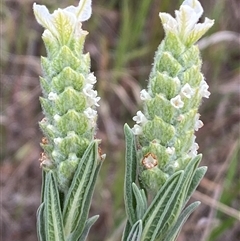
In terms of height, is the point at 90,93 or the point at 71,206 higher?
the point at 90,93

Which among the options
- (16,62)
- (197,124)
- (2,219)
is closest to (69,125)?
(197,124)

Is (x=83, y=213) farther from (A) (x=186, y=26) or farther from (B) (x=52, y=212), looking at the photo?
(A) (x=186, y=26)

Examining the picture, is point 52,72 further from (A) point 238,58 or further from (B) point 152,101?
(A) point 238,58

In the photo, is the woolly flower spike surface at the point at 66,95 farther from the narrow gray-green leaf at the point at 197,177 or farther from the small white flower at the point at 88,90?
the narrow gray-green leaf at the point at 197,177

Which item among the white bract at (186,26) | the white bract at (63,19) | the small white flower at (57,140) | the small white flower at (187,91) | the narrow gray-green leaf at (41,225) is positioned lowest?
the narrow gray-green leaf at (41,225)

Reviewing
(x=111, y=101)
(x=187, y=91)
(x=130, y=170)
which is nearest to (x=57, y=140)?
(x=130, y=170)

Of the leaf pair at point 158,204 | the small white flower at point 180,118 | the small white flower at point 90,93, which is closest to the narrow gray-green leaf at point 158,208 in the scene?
the leaf pair at point 158,204
